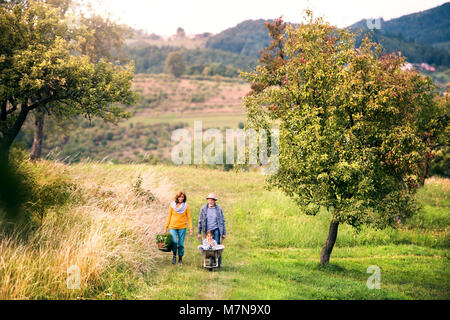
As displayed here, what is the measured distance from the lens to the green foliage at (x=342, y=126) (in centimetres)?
1248

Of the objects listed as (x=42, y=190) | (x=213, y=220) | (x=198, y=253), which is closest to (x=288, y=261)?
(x=198, y=253)

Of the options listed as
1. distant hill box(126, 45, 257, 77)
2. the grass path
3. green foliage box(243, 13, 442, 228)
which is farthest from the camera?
distant hill box(126, 45, 257, 77)

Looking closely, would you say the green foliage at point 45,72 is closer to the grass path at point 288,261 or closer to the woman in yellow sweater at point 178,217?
the grass path at point 288,261

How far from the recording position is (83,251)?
10.3 meters

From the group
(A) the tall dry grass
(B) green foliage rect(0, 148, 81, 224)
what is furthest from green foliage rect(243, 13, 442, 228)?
(B) green foliage rect(0, 148, 81, 224)

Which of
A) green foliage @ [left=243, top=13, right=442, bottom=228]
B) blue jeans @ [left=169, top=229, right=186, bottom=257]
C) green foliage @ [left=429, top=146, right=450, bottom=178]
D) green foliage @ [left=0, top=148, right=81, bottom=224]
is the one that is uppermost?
green foliage @ [left=243, top=13, right=442, bottom=228]

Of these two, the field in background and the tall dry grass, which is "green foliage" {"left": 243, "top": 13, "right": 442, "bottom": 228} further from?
the field in background

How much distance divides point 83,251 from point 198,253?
5.41m

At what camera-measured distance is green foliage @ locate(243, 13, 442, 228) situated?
12484 mm

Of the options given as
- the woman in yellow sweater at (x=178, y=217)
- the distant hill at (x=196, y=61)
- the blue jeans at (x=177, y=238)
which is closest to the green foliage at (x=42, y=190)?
the woman in yellow sweater at (x=178, y=217)

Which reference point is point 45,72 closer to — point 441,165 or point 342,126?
point 342,126

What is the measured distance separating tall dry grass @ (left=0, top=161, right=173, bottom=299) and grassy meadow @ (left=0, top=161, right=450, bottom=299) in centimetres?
3

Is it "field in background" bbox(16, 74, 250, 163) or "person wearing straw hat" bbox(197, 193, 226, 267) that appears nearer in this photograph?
"person wearing straw hat" bbox(197, 193, 226, 267)

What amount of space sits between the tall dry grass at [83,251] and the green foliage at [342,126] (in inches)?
208
